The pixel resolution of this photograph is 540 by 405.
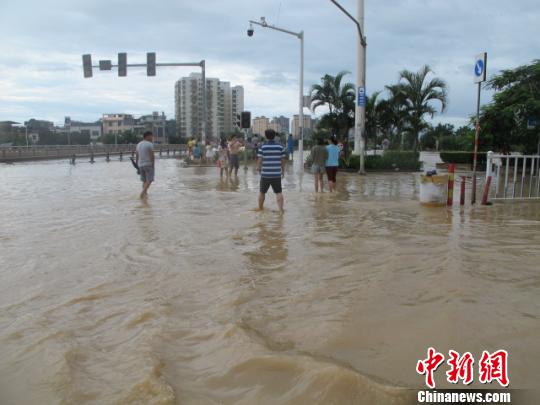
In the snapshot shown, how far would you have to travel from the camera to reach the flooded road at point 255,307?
3.37 metres

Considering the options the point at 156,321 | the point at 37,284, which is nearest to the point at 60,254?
the point at 37,284

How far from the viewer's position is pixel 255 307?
476 cm

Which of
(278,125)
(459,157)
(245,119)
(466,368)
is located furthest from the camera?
(278,125)

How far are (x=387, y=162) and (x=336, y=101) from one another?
217 inches

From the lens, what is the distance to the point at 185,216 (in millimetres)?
10398

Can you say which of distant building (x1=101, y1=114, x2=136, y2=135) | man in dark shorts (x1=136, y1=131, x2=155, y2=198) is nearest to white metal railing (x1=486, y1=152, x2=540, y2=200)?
man in dark shorts (x1=136, y1=131, x2=155, y2=198)

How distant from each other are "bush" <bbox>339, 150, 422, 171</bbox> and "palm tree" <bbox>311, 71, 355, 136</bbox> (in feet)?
13.5

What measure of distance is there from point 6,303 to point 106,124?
5007 inches

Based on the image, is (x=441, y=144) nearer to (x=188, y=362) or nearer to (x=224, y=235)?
(x=224, y=235)

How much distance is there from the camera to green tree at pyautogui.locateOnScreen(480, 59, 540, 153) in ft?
61.5

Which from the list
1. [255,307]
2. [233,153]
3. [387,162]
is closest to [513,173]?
[233,153]

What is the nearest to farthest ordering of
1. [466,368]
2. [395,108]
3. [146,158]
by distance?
[466,368]
[146,158]
[395,108]

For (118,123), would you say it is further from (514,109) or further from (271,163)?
(271,163)

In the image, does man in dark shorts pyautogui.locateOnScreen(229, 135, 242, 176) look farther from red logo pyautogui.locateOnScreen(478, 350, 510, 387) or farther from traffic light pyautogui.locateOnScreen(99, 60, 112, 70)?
red logo pyautogui.locateOnScreen(478, 350, 510, 387)
